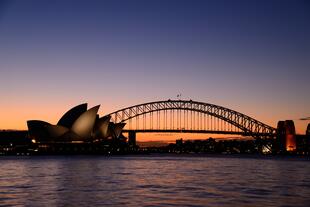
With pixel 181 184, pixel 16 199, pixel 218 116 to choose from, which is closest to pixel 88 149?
pixel 218 116

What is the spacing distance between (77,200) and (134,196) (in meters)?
3.48

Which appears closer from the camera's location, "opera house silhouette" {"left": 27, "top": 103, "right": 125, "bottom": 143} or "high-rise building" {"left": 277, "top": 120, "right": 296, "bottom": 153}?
"opera house silhouette" {"left": 27, "top": 103, "right": 125, "bottom": 143}

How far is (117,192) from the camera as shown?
31234 millimetres

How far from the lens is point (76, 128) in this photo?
120125 millimetres

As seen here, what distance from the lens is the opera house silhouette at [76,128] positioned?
4493 inches

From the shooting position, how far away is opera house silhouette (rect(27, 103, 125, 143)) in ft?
374

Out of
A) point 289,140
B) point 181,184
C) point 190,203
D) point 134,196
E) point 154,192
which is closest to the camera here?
point 190,203

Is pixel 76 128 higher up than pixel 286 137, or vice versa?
pixel 76 128

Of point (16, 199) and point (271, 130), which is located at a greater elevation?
point (271, 130)

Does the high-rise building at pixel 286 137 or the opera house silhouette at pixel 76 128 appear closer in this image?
the opera house silhouette at pixel 76 128

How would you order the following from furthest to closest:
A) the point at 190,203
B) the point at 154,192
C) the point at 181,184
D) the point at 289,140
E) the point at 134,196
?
the point at 289,140, the point at 181,184, the point at 154,192, the point at 134,196, the point at 190,203

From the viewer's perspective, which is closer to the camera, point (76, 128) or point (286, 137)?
point (76, 128)

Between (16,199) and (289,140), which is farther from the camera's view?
(289,140)

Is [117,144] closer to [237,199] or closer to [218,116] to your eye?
[218,116]
